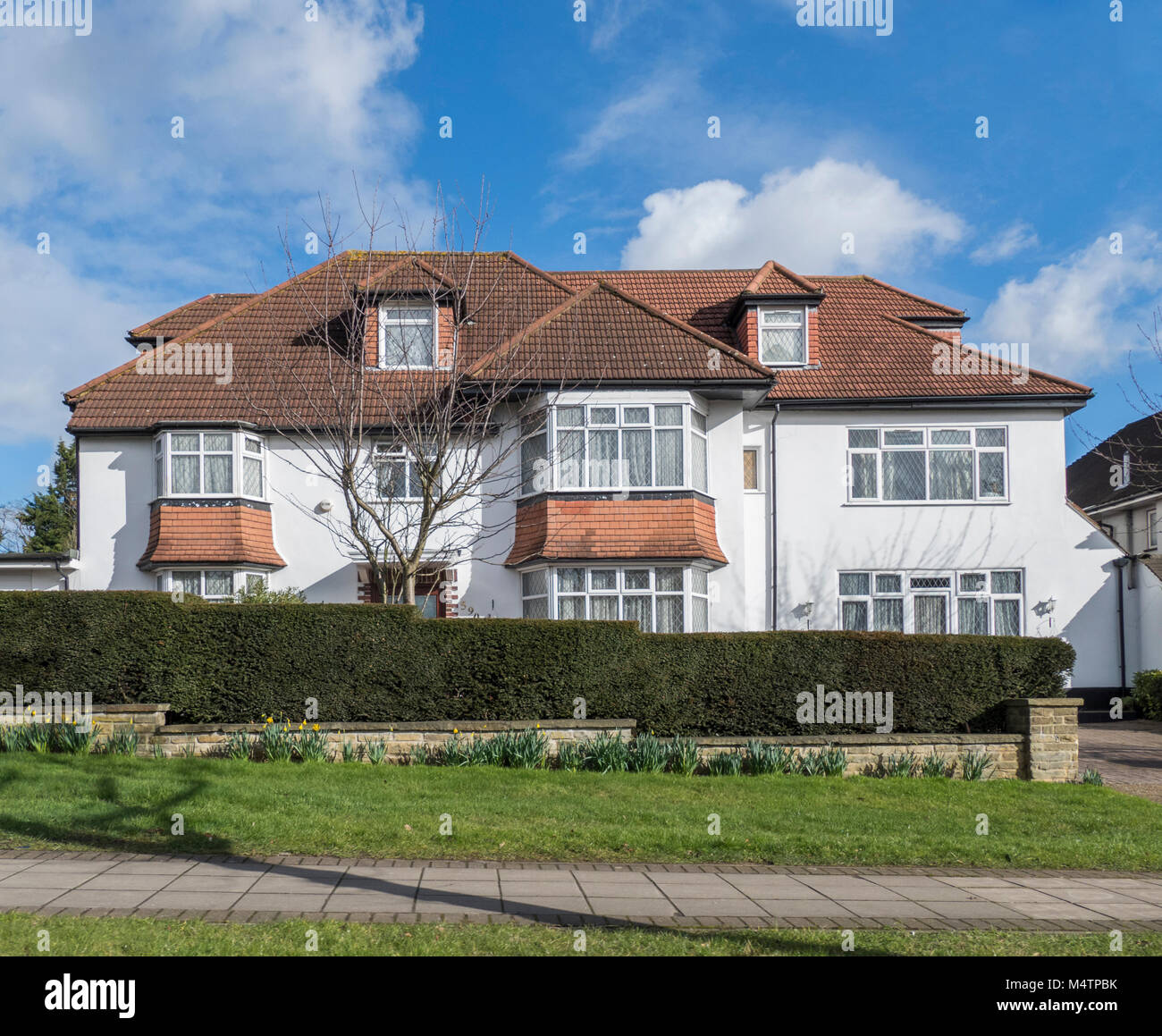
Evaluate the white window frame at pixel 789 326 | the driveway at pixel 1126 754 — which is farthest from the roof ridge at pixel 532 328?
the driveway at pixel 1126 754

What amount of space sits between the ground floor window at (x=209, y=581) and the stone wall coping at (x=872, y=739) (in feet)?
35.2

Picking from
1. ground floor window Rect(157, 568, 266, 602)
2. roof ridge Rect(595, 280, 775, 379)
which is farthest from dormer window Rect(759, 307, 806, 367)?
ground floor window Rect(157, 568, 266, 602)

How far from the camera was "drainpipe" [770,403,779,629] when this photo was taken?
21.7 metres

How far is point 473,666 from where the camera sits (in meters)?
13.1

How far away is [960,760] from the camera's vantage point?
13023 mm

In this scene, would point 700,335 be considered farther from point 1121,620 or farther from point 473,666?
point 1121,620

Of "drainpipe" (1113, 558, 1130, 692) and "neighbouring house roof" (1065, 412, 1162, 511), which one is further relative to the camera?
"neighbouring house roof" (1065, 412, 1162, 511)

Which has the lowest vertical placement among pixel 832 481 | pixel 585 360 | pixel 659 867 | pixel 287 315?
pixel 659 867

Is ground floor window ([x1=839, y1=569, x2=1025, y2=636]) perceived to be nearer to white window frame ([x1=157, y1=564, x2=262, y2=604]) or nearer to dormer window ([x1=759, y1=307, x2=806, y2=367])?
dormer window ([x1=759, y1=307, x2=806, y2=367])

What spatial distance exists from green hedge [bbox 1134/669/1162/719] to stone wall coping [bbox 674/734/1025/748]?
10014mm

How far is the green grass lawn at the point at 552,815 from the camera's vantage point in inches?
353
